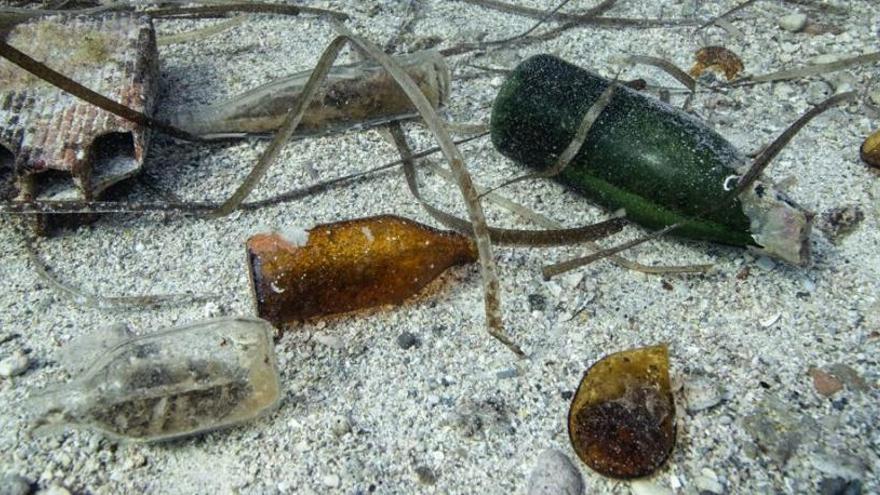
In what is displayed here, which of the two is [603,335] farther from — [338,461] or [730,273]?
[338,461]

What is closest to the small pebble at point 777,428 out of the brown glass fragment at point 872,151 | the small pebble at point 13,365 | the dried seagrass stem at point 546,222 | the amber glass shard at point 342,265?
the dried seagrass stem at point 546,222

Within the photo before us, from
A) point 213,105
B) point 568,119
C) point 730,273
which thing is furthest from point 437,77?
point 730,273

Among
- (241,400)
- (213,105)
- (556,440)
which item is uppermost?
(213,105)

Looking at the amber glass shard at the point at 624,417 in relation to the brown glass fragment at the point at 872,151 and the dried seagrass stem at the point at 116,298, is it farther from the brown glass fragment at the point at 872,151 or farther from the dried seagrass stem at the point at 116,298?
the brown glass fragment at the point at 872,151

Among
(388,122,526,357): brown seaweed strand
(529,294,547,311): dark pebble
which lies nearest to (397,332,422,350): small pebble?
(388,122,526,357): brown seaweed strand

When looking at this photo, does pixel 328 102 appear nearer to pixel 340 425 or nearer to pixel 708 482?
pixel 340 425

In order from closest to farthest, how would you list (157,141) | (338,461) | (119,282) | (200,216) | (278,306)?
(338,461) → (278,306) → (119,282) → (200,216) → (157,141)

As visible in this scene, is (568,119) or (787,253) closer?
(787,253)

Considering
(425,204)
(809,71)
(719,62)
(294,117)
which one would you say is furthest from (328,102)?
(809,71)
